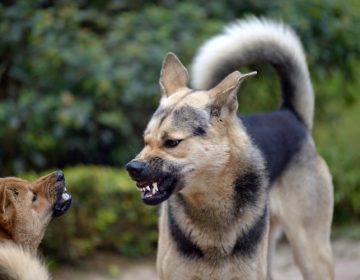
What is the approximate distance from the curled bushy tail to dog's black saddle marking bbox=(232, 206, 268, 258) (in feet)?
4.33

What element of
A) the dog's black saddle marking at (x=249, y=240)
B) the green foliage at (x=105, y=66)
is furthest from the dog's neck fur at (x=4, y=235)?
the green foliage at (x=105, y=66)

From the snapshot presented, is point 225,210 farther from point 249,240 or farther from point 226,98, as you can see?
point 226,98

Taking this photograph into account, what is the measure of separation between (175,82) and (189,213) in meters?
0.94

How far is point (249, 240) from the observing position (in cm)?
594

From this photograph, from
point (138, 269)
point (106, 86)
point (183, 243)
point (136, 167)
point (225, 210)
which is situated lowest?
point (138, 269)

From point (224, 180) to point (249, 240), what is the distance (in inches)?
16.0

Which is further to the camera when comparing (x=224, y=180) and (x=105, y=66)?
(x=105, y=66)

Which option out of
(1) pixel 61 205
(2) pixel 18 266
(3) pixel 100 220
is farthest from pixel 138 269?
(2) pixel 18 266

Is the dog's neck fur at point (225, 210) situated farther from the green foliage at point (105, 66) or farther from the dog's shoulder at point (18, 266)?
the green foliage at point (105, 66)

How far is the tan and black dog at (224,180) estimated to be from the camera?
18.7 feet

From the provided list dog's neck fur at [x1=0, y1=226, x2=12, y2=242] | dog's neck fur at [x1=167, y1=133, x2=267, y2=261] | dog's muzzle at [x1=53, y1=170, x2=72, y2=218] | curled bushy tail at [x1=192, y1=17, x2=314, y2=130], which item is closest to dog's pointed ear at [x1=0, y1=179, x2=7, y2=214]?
dog's neck fur at [x1=0, y1=226, x2=12, y2=242]

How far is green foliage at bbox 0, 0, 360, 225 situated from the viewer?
895cm

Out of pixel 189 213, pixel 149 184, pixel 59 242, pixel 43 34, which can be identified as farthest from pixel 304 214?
pixel 43 34

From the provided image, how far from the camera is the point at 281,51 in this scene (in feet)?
23.2
